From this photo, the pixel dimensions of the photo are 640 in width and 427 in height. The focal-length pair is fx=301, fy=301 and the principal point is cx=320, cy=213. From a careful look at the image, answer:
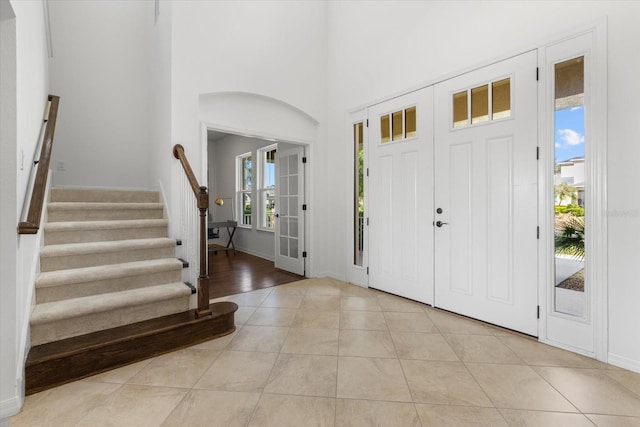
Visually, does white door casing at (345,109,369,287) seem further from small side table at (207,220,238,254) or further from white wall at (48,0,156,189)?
small side table at (207,220,238,254)

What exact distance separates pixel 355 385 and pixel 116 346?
67.5 inches

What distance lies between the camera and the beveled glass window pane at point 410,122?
11.8ft

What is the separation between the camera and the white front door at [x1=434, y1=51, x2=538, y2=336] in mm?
2676

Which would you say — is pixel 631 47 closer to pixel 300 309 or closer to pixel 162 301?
pixel 300 309

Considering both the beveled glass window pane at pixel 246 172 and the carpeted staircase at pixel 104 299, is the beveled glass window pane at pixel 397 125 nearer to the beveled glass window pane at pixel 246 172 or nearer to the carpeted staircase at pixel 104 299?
the carpeted staircase at pixel 104 299

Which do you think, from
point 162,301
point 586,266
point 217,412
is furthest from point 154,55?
point 586,266

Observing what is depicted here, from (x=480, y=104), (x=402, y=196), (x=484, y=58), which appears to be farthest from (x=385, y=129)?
(x=484, y=58)

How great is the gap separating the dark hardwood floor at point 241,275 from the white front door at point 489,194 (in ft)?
8.06

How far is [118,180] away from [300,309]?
12.3 ft

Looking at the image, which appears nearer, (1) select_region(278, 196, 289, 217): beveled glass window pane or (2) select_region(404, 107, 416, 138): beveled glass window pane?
(2) select_region(404, 107, 416, 138): beveled glass window pane

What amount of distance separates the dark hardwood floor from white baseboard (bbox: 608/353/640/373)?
3.54 metres

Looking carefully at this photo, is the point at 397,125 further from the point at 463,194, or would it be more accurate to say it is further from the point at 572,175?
the point at 572,175

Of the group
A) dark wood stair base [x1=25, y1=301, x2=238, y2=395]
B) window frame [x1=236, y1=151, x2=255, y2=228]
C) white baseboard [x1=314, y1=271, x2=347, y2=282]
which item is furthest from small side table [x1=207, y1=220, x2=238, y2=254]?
dark wood stair base [x1=25, y1=301, x2=238, y2=395]

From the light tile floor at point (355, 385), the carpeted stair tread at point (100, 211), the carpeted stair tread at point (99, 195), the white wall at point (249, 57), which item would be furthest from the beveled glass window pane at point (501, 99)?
the carpeted stair tread at point (99, 195)
